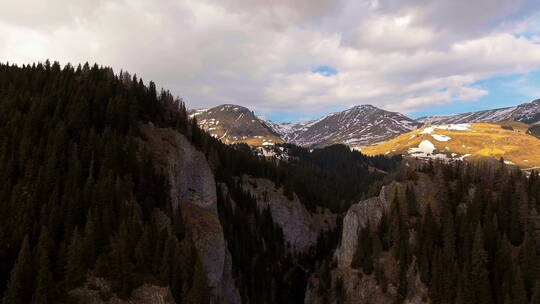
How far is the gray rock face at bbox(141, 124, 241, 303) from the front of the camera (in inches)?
3794

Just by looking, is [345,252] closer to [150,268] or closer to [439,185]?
[439,185]

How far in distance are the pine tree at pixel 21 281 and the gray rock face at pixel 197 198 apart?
3551cm

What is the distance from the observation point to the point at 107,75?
14175cm

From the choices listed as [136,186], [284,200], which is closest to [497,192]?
[284,200]

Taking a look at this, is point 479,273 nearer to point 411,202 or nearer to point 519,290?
point 519,290

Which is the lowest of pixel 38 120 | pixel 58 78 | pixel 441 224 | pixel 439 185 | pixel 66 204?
pixel 441 224

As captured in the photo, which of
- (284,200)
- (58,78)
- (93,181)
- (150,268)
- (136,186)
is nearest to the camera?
(150,268)

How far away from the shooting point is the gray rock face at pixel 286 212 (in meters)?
181

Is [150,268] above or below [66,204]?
below

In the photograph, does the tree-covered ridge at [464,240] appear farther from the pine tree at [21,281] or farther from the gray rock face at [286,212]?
the pine tree at [21,281]

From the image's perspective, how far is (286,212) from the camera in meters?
185

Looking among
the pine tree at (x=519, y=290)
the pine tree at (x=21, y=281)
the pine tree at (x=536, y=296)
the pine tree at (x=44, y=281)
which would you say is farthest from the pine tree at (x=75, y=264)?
the pine tree at (x=536, y=296)

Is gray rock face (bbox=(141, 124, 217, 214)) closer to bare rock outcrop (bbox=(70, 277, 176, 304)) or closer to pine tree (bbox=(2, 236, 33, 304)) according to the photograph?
bare rock outcrop (bbox=(70, 277, 176, 304))

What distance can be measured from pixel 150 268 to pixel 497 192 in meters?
126
